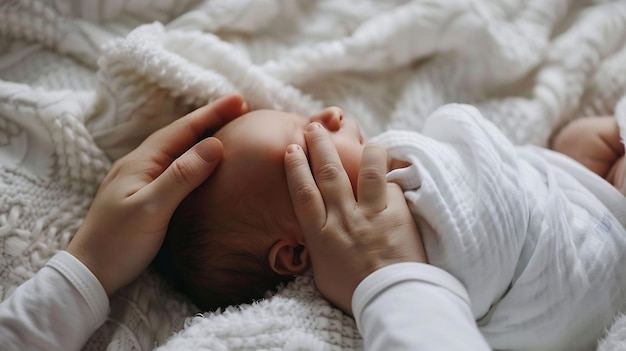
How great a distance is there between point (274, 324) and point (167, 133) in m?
0.36

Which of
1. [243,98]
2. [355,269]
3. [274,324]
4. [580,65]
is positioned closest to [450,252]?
[355,269]

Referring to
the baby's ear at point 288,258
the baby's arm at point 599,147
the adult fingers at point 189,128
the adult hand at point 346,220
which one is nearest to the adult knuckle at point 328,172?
the adult hand at point 346,220

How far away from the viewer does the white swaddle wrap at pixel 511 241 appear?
803 millimetres

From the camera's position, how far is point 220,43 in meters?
1.05

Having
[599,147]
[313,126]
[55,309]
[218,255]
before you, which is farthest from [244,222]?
[599,147]

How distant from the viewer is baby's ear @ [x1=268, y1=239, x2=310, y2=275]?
87 centimetres

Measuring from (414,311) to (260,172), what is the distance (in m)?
0.30

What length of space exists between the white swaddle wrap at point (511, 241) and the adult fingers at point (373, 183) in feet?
0.13

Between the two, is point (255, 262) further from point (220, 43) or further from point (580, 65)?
point (580, 65)

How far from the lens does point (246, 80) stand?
1.04 metres

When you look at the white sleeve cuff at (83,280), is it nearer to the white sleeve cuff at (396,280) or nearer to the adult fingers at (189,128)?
the adult fingers at (189,128)

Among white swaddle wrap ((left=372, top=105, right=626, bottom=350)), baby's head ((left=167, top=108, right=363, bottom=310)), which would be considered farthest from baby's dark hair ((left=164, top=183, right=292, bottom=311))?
white swaddle wrap ((left=372, top=105, right=626, bottom=350))

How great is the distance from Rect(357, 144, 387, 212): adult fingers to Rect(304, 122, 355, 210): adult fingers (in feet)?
0.07

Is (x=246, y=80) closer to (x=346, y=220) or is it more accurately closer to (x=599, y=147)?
(x=346, y=220)
